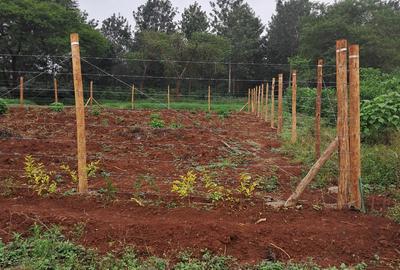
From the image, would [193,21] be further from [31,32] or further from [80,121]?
[80,121]

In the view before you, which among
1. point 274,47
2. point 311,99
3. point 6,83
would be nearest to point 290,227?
point 311,99

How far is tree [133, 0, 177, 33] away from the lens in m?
54.8

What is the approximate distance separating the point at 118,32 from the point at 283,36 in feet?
68.2

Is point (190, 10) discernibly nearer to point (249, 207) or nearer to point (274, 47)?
point (274, 47)

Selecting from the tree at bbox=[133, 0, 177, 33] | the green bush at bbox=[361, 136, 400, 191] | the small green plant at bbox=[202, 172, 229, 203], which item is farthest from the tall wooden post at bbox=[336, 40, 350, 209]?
the tree at bbox=[133, 0, 177, 33]

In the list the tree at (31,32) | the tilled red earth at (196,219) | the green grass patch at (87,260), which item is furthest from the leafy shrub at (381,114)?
the tree at (31,32)

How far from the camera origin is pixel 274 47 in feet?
153

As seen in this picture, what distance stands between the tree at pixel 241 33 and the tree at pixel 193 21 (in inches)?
61.1

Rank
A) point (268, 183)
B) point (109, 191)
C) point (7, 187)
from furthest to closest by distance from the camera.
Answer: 1. point (268, 183)
2. point (7, 187)
3. point (109, 191)

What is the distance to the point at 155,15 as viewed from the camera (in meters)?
55.2

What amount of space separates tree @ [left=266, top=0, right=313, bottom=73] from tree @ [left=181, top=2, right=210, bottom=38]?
25.1 ft

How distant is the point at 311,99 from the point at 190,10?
37385 mm

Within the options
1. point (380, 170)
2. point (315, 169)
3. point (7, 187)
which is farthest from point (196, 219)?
point (380, 170)

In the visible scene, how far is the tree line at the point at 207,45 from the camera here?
32.4 m
